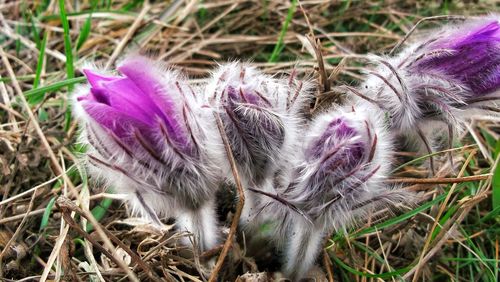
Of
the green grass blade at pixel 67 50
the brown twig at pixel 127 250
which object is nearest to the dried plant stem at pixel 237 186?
the brown twig at pixel 127 250

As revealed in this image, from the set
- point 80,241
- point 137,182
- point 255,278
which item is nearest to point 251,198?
point 255,278

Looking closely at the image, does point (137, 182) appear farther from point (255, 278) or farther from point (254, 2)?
point (254, 2)

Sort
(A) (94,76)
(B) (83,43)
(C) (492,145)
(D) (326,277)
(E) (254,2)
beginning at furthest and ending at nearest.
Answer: (E) (254,2)
(B) (83,43)
(C) (492,145)
(D) (326,277)
(A) (94,76)

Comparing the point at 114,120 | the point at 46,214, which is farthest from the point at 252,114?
the point at 46,214

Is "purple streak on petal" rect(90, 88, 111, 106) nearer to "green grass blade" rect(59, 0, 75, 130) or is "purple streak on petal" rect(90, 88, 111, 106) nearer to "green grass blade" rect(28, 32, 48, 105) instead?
"green grass blade" rect(59, 0, 75, 130)

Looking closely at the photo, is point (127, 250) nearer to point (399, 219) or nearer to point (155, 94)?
point (155, 94)

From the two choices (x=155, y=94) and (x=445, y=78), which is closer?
(x=155, y=94)

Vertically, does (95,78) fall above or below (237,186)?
above

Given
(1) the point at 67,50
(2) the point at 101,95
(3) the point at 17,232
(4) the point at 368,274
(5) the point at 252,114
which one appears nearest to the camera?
(2) the point at 101,95
